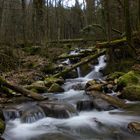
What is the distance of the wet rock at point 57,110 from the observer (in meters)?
10.0

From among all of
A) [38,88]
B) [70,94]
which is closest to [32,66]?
[38,88]

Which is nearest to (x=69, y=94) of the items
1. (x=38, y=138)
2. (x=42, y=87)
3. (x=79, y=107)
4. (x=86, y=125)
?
(x=42, y=87)

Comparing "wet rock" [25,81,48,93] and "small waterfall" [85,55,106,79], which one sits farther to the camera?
"small waterfall" [85,55,106,79]

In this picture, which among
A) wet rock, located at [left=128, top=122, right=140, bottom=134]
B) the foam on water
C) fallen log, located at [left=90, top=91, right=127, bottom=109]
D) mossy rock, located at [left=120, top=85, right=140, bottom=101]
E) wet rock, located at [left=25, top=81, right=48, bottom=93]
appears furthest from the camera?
wet rock, located at [left=25, top=81, right=48, bottom=93]

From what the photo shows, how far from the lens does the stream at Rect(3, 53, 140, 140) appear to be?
8.45 m

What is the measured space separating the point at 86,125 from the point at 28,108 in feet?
7.45

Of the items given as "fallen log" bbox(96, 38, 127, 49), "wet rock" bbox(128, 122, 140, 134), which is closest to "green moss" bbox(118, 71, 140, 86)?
"fallen log" bbox(96, 38, 127, 49)

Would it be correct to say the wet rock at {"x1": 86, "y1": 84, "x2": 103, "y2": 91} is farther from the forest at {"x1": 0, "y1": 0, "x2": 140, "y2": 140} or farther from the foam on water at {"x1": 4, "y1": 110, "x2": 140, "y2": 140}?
the foam on water at {"x1": 4, "y1": 110, "x2": 140, "y2": 140}

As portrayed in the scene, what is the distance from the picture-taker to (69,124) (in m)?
9.41

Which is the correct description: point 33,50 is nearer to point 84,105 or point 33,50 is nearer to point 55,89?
point 55,89

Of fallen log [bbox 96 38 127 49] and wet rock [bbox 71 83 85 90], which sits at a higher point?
fallen log [bbox 96 38 127 49]

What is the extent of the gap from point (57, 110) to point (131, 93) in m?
3.55

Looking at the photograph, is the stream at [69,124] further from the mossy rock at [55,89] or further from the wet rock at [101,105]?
the mossy rock at [55,89]

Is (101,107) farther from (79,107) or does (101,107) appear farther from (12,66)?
(12,66)
